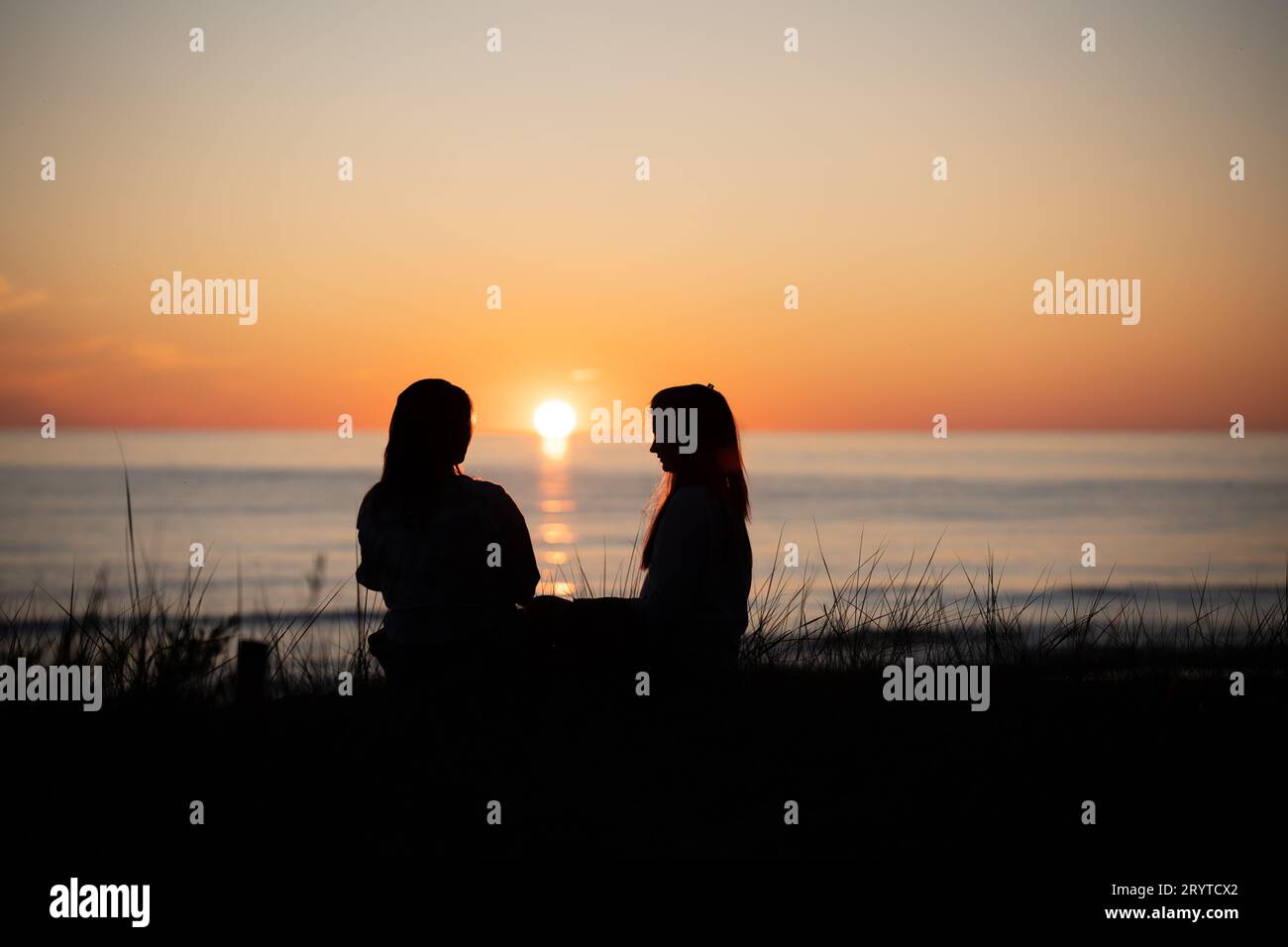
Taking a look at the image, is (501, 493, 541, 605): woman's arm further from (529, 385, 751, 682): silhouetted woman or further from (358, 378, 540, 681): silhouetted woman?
(529, 385, 751, 682): silhouetted woman

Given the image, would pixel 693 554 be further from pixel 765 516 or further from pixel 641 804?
pixel 765 516

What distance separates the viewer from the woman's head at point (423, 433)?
394 cm

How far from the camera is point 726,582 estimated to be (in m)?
3.97

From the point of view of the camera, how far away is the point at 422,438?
3.94 m

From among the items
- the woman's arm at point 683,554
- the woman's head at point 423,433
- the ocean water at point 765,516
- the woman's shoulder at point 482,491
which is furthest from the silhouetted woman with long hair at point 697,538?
the ocean water at point 765,516

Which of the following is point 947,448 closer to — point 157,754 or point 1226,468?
point 1226,468

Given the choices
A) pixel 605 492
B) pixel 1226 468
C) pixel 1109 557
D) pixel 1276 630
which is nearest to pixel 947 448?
pixel 1226 468

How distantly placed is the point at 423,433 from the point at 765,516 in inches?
907

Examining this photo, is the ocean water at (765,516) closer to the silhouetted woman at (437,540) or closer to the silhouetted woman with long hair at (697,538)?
the silhouetted woman at (437,540)

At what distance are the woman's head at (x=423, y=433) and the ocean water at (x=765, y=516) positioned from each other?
64 centimetres

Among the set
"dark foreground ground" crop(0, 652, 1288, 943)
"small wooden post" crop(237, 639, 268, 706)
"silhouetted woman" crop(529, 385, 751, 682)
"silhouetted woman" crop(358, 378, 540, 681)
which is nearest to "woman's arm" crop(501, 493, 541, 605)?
"silhouetted woman" crop(358, 378, 540, 681)

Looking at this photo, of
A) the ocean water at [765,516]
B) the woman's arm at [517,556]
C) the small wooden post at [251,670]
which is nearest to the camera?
the woman's arm at [517,556]

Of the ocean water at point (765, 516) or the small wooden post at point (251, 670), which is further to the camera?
the ocean water at point (765, 516)
